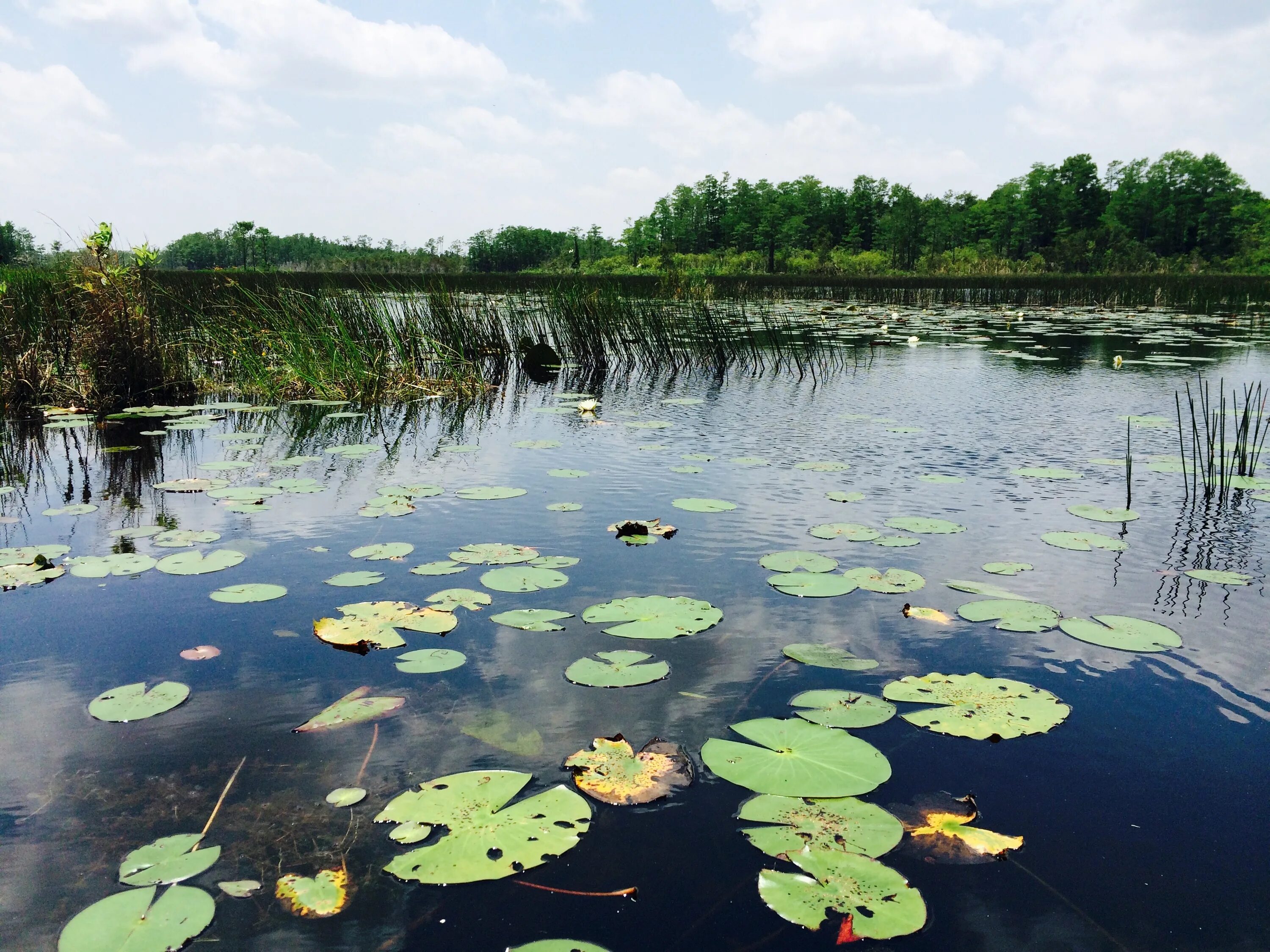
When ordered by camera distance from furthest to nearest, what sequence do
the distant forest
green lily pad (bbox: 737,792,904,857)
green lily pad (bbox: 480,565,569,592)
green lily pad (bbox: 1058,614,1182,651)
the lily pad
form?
the distant forest
green lily pad (bbox: 480,565,569,592)
the lily pad
green lily pad (bbox: 1058,614,1182,651)
green lily pad (bbox: 737,792,904,857)

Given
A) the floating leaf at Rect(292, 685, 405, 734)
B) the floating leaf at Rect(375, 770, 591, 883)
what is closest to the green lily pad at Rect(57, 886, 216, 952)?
the floating leaf at Rect(375, 770, 591, 883)

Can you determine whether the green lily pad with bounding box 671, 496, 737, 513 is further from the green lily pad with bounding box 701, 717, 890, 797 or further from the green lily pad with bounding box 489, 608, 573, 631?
the green lily pad with bounding box 701, 717, 890, 797

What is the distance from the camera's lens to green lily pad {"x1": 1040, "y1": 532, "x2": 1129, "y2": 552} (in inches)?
140

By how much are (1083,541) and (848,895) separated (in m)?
2.68

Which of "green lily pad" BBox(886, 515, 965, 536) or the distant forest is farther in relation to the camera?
the distant forest

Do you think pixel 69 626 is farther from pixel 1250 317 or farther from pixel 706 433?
pixel 1250 317

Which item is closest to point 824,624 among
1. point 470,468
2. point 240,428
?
point 470,468

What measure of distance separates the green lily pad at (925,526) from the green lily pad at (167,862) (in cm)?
303

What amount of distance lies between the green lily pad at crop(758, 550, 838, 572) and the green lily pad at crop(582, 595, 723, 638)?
0.51 metres

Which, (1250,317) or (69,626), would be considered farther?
(1250,317)

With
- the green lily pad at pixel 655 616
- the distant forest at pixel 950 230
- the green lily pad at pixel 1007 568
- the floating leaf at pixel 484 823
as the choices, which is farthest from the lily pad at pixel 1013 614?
the distant forest at pixel 950 230

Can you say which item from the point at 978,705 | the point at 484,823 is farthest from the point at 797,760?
the point at 484,823

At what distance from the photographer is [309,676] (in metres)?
2.41

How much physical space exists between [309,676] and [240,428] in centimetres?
466
